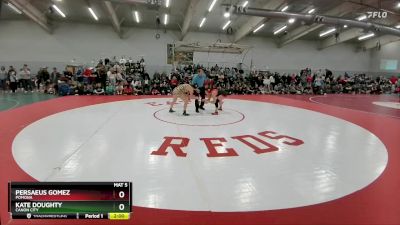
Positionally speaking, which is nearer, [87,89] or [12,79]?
[87,89]

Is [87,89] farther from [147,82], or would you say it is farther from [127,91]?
[147,82]

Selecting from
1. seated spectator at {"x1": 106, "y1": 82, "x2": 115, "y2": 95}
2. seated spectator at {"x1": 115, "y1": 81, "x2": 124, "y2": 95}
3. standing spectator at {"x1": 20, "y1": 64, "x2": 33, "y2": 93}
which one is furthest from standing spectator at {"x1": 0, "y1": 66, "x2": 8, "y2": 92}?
seated spectator at {"x1": 115, "y1": 81, "x2": 124, "y2": 95}

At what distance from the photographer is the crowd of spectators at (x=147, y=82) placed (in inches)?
519

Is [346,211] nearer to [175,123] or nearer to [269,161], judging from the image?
[269,161]

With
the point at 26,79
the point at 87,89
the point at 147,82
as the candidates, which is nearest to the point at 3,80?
the point at 26,79

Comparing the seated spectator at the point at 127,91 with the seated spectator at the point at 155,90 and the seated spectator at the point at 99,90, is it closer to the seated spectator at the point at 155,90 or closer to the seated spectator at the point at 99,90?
the seated spectator at the point at 99,90

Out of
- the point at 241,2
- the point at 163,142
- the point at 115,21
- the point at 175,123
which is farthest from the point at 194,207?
the point at 115,21

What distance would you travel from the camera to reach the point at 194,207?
7.42ft

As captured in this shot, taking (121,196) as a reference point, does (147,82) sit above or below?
above

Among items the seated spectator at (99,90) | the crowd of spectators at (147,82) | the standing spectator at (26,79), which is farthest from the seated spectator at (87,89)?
the standing spectator at (26,79)

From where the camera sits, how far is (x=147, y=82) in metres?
14.7
